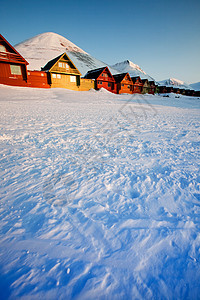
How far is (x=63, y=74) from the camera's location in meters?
22.4

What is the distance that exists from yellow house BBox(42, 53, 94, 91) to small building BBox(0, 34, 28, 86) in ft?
12.5

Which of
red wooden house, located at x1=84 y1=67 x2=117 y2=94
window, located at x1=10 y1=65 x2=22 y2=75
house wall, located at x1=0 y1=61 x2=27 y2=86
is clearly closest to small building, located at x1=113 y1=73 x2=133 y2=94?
red wooden house, located at x1=84 y1=67 x2=117 y2=94

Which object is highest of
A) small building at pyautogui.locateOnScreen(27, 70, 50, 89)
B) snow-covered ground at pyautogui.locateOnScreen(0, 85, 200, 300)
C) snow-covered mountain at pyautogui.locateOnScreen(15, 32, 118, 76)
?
snow-covered mountain at pyautogui.locateOnScreen(15, 32, 118, 76)

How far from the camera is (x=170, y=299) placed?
0.89m

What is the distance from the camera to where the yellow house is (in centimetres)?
2120

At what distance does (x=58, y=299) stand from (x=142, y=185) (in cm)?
138

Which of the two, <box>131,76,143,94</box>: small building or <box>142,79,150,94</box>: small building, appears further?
<box>142,79,150,94</box>: small building

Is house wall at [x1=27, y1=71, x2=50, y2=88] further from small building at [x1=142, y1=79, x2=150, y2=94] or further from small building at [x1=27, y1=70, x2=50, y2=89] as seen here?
small building at [x1=142, y1=79, x2=150, y2=94]

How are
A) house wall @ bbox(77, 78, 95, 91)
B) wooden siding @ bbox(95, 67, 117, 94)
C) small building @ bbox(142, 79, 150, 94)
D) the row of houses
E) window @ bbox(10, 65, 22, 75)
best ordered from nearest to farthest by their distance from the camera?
the row of houses < window @ bbox(10, 65, 22, 75) < house wall @ bbox(77, 78, 95, 91) < wooden siding @ bbox(95, 67, 117, 94) < small building @ bbox(142, 79, 150, 94)

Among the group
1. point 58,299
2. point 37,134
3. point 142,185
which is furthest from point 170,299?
point 37,134

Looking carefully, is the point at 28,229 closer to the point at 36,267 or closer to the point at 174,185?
the point at 36,267

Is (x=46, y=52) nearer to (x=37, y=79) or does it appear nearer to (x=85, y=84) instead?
(x=85, y=84)

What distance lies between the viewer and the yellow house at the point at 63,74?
21.2 m

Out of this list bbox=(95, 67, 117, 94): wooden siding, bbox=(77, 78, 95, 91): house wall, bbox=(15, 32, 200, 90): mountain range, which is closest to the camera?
bbox=(77, 78, 95, 91): house wall
